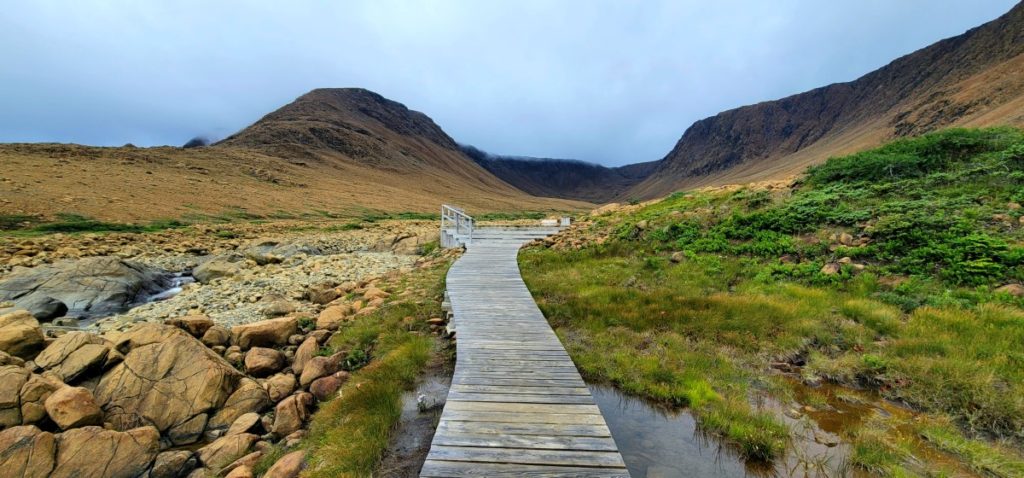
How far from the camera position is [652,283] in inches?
450

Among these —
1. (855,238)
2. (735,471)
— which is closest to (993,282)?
(855,238)

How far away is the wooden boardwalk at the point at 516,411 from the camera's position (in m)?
4.04

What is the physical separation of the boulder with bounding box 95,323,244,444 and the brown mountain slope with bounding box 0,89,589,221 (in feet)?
110

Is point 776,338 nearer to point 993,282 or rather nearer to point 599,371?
point 599,371

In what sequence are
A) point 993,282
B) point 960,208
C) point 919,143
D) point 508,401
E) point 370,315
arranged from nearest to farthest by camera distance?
point 508,401, point 993,282, point 370,315, point 960,208, point 919,143

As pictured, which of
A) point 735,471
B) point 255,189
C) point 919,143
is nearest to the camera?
point 735,471

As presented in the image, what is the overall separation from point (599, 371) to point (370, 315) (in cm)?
557

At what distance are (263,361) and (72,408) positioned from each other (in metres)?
2.46

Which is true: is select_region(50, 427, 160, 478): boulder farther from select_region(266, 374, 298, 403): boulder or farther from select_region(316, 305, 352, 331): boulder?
select_region(316, 305, 352, 331): boulder

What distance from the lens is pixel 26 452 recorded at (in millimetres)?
5074

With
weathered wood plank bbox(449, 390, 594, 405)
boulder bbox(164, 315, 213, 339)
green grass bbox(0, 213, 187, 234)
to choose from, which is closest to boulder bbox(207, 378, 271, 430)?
boulder bbox(164, 315, 213, 339)

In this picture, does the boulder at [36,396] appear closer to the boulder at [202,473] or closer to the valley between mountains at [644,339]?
the valley between mountains at [644,339]

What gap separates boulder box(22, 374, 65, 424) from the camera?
5645 mm

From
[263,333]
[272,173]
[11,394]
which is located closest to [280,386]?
[263,333]
